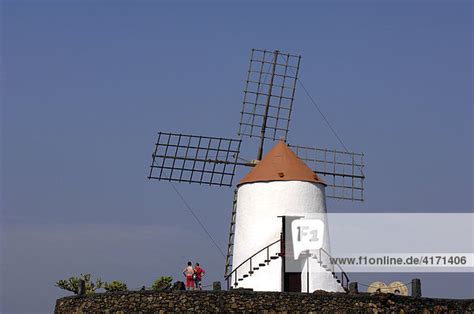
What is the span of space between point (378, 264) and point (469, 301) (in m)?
3.59

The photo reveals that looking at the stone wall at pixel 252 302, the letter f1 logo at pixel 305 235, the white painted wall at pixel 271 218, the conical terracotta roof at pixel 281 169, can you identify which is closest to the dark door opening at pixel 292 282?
the white painted wall at pixel 271 218

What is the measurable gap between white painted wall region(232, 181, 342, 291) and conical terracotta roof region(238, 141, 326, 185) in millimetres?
160

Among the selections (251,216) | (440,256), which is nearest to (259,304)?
(251,216)

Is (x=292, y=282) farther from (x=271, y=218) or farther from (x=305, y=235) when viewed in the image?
(x=271, y=218)

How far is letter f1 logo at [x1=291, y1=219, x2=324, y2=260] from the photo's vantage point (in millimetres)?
35219

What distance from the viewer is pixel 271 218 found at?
35250 millimetres

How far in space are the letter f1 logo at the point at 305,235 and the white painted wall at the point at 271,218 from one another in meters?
0.33

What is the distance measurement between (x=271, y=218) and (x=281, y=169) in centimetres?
154

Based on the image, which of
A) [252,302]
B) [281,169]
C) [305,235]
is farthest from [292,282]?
[252,302]

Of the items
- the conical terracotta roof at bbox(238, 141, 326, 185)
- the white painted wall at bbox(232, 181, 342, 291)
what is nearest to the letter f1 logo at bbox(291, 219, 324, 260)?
the white painted wall at bbox(232, 181, 342, 291)

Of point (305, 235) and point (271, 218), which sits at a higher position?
point (271, 218)

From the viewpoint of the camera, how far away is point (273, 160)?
36219 millimetres

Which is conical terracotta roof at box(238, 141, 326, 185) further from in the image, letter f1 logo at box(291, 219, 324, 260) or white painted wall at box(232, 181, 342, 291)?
letter f1 logo at box(291, 219, 324, 260)

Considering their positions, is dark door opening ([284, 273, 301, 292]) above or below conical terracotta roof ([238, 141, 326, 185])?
below
